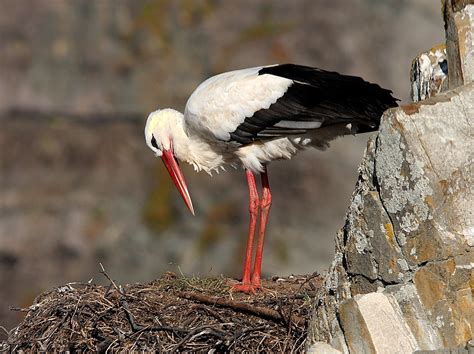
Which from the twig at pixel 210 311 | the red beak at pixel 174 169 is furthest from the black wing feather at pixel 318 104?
the twig at pixel 210 311

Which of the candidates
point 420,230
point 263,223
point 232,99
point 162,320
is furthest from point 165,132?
point 420,230

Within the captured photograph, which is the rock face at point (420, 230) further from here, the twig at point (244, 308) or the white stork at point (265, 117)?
the white stork at point (265, 117)

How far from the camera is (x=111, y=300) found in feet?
21.4

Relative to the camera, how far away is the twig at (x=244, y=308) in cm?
597

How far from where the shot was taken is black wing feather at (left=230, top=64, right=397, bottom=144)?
6.89 m

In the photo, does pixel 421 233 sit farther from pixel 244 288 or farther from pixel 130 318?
→ pixel 244 288

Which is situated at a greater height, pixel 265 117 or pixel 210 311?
pixel 265 117

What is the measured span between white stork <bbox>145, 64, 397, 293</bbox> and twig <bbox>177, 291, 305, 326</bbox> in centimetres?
63

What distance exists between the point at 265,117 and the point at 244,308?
1581 millimetres

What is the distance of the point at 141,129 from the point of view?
17047 mm

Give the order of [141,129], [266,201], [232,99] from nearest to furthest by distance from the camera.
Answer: [232,99], [266,201], [141,129]

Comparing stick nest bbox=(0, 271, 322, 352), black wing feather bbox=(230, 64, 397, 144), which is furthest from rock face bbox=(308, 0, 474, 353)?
black wing feather bbox=(230, 64, 397, 144)

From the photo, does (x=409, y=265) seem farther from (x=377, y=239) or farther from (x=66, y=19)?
(x=66, y=19)

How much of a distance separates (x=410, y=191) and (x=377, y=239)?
11.7 inches
